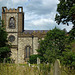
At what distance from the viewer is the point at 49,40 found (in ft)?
123

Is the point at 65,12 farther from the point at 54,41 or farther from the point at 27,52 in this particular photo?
the point at 27,52

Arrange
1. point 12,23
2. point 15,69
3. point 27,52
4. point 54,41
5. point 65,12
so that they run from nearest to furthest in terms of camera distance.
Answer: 1. point 15,69
2. point 65,12
3. point 54,41
4. point 27,52
5. point 12,23

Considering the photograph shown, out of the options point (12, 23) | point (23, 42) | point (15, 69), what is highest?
point (12, 23)

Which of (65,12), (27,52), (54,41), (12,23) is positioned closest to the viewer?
(65,12)

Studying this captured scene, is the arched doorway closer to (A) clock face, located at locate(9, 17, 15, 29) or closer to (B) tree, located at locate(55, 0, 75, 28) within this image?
(A) clock face, located at locate(9, 17, 15, 29)

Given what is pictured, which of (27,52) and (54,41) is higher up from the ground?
(54,41)

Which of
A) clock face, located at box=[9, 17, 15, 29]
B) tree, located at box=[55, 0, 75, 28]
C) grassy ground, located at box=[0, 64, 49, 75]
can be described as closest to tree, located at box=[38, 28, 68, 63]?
clock face, located at box=[9, 17, 15, 29]

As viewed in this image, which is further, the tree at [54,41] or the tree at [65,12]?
the tree at [54,41]

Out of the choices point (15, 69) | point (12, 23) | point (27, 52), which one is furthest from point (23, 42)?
point (15, 69)

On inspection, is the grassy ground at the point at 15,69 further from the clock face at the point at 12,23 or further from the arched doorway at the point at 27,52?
the clock face at the point at 12,23

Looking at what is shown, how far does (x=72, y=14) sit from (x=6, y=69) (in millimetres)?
9446

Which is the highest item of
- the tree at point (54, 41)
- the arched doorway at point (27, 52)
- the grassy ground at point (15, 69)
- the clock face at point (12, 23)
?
the clock face at point (12, 23)

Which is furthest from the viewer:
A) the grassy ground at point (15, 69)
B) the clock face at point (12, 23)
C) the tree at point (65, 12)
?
the clock face at point (12, 23)

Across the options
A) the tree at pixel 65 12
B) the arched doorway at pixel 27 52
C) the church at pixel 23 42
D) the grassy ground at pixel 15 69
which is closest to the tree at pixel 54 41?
the church at pixel 23 42
